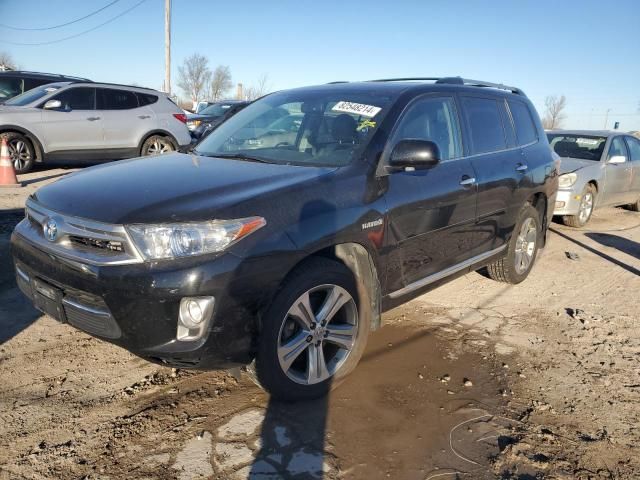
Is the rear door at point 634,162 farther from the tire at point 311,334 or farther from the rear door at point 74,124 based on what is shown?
the rear door at point 74,124

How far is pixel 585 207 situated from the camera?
28.0 ft

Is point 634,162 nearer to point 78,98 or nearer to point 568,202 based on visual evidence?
point 568,202

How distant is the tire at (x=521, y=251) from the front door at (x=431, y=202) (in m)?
1.03

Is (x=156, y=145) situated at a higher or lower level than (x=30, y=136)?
lower

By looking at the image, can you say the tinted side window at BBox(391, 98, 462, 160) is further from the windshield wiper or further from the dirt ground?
the dirt ground

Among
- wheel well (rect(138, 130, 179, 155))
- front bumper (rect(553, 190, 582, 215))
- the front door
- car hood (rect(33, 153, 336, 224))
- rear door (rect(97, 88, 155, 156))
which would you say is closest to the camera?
car hood (rect(33, 153, 336, 224))

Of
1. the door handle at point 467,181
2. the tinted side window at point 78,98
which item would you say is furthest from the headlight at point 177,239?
the tinted side window at point 78,98

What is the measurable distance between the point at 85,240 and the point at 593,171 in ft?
27.0

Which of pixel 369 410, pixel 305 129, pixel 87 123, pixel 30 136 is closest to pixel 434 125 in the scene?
pixel 305 129

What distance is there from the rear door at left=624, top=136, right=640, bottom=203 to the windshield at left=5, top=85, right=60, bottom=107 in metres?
10.8

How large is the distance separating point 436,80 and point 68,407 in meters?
3.60

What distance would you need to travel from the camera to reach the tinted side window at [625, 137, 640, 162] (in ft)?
31.6

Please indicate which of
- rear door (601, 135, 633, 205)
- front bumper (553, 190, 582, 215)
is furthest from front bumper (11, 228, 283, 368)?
rear door (601, 135, 633, 205)

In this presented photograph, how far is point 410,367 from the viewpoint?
3.57 metres
